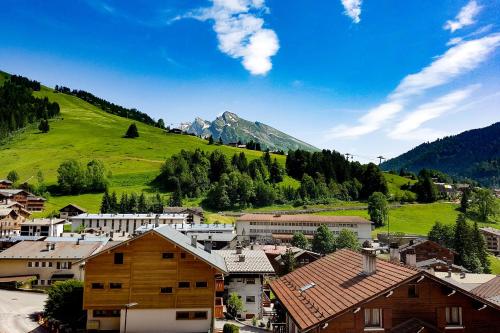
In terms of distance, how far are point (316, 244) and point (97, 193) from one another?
99.9 m

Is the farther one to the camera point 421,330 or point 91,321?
point 91,321

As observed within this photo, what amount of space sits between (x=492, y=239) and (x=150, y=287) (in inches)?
5306

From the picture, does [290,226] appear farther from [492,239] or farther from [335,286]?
[335,286]

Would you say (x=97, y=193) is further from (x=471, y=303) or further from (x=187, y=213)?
(x=471, y=303)

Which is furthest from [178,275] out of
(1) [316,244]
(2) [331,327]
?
(1) [316,244]

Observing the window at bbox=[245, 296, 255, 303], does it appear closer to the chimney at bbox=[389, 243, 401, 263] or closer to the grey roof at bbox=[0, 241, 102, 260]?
the chimney at bbox=[389, 243, 401, 263]

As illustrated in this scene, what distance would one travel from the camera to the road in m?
39.0

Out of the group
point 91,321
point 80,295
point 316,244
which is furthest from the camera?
point 316,244

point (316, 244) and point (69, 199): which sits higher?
point (69, 199)

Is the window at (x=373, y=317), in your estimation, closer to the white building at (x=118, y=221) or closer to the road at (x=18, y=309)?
the road at (x=18, y=309)

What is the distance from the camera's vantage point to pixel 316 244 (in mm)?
103750

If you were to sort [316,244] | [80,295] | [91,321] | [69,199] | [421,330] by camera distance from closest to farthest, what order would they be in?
[421,330], [91,321], [80,295], [316,244], [69,199]

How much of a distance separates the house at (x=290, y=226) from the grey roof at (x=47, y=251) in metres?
62.1

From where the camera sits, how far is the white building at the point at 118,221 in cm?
12406
